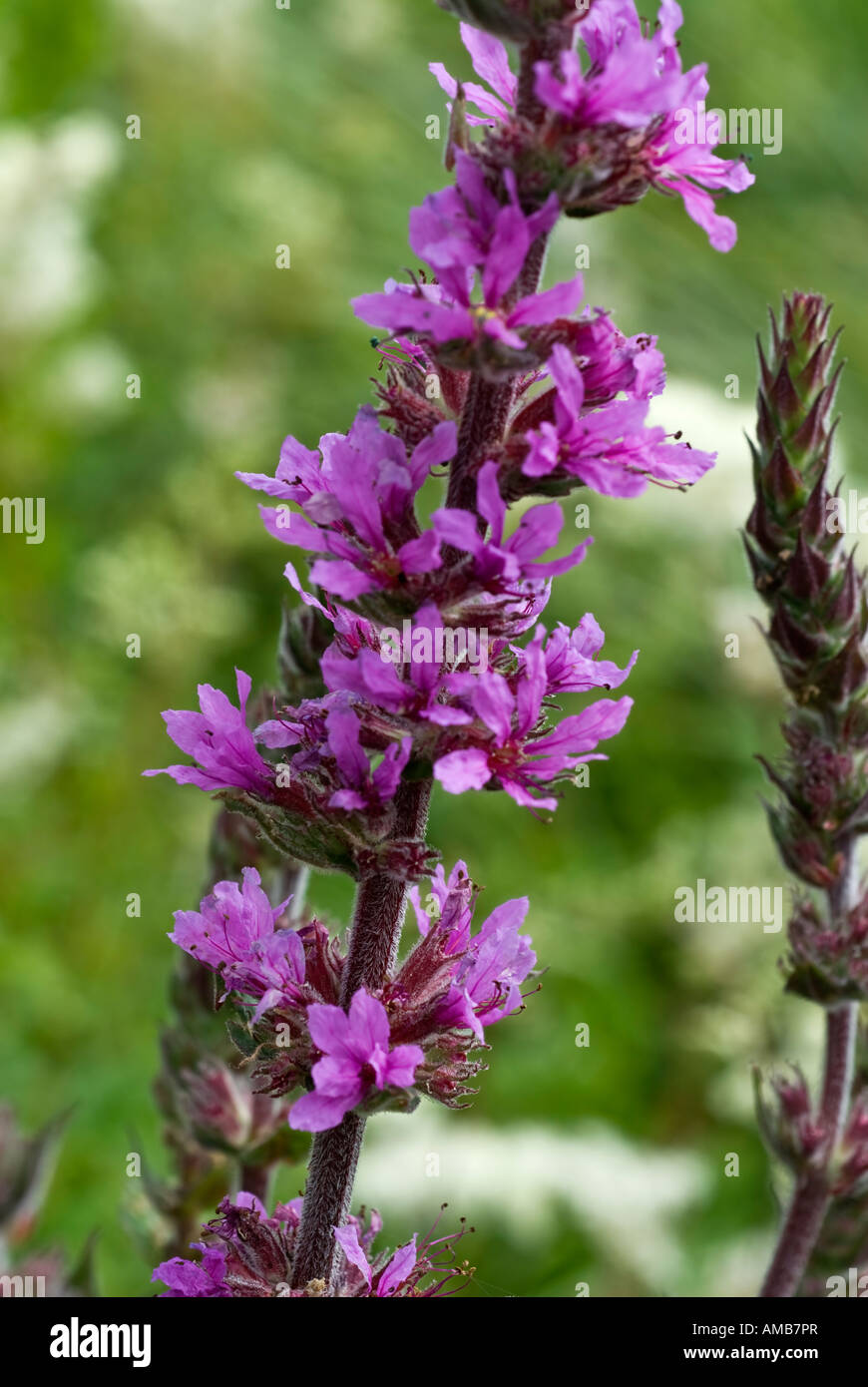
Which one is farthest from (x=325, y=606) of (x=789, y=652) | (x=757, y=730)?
(x=757, y=730)

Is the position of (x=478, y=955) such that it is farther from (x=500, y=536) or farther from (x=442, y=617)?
(x=500, y=536)

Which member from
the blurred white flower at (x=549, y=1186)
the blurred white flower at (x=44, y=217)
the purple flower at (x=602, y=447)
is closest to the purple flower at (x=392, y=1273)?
the purple flower at (x=602, y=447)

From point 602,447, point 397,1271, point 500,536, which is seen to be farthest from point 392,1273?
point 602,447

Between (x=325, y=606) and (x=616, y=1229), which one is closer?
(x=325, y=606)

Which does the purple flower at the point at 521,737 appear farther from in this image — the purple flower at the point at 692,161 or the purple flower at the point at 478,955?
the purple flower at the point at 692,161

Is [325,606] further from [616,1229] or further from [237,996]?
[616,1229]
